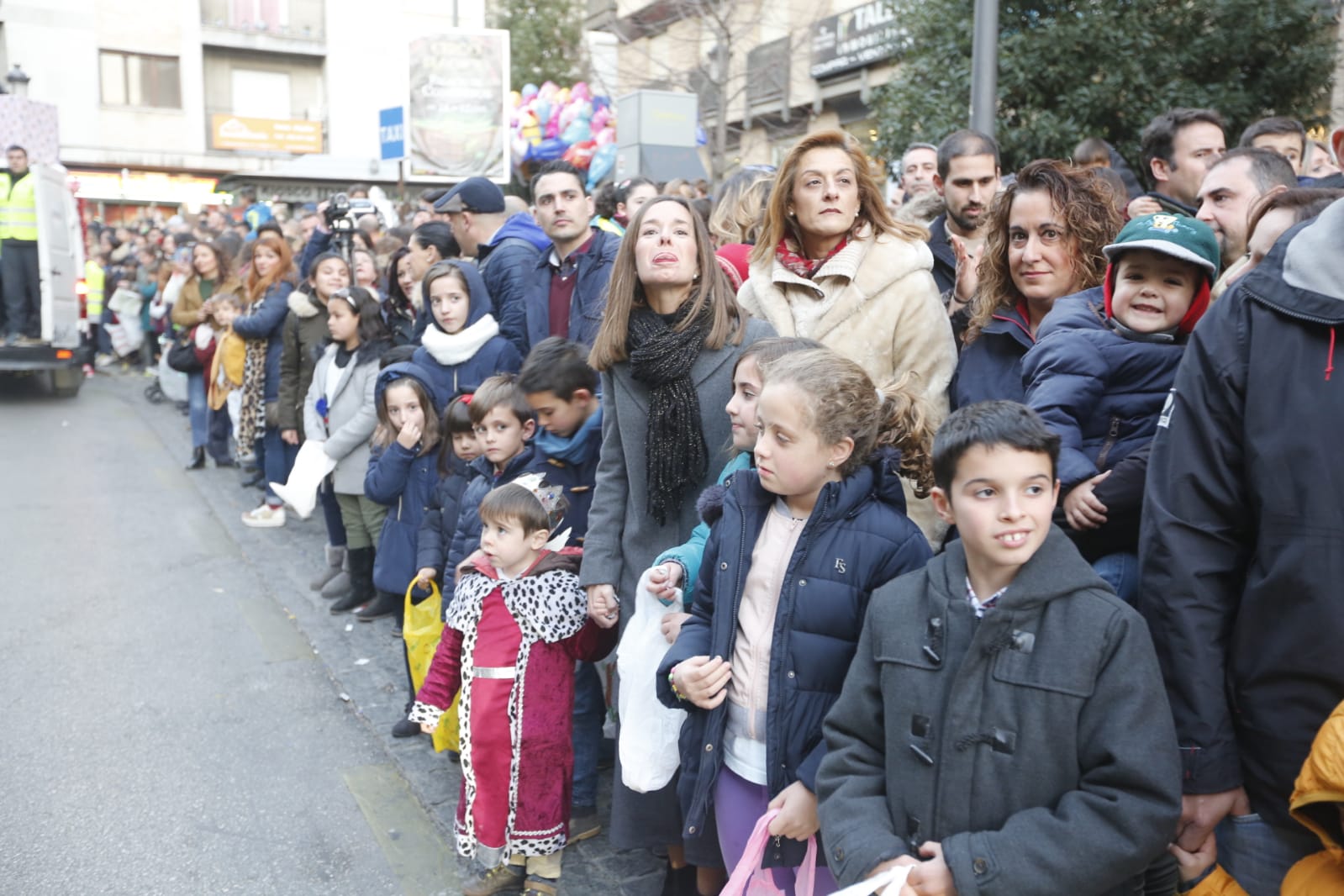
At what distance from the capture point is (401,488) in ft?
18.3

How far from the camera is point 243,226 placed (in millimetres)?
17422

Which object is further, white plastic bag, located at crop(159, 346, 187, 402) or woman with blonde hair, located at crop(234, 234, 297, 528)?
white plastic bag, located at crop(159, 346, 187, 402)

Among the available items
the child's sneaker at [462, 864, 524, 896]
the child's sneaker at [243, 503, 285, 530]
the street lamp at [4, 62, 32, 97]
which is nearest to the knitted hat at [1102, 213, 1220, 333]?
the child's sneaker at [462, 864, 524, 896]

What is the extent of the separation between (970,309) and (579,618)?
1586 millimetres

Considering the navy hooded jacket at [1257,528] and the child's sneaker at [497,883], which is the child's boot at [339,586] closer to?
the child's sneaker at [497,883]

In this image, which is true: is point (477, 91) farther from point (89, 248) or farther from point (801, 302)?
point (801, 302)

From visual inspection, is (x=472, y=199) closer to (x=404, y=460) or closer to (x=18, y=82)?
(x=404, y=460)

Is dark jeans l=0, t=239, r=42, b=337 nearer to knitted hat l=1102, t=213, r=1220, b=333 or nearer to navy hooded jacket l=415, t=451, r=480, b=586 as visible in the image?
navy hooded jacket l=415, t=451, r=480, b=586

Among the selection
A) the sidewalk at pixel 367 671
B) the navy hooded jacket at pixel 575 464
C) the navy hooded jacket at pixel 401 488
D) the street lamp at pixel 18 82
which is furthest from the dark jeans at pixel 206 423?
the street lamp at pixel 18 82

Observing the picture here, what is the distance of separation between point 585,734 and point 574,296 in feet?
7.66

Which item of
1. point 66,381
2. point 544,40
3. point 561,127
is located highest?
point 544,40

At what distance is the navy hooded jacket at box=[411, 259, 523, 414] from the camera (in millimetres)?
5578

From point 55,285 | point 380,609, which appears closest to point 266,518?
point 380,609

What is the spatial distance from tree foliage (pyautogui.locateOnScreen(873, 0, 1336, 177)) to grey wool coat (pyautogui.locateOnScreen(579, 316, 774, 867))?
5959 mm
